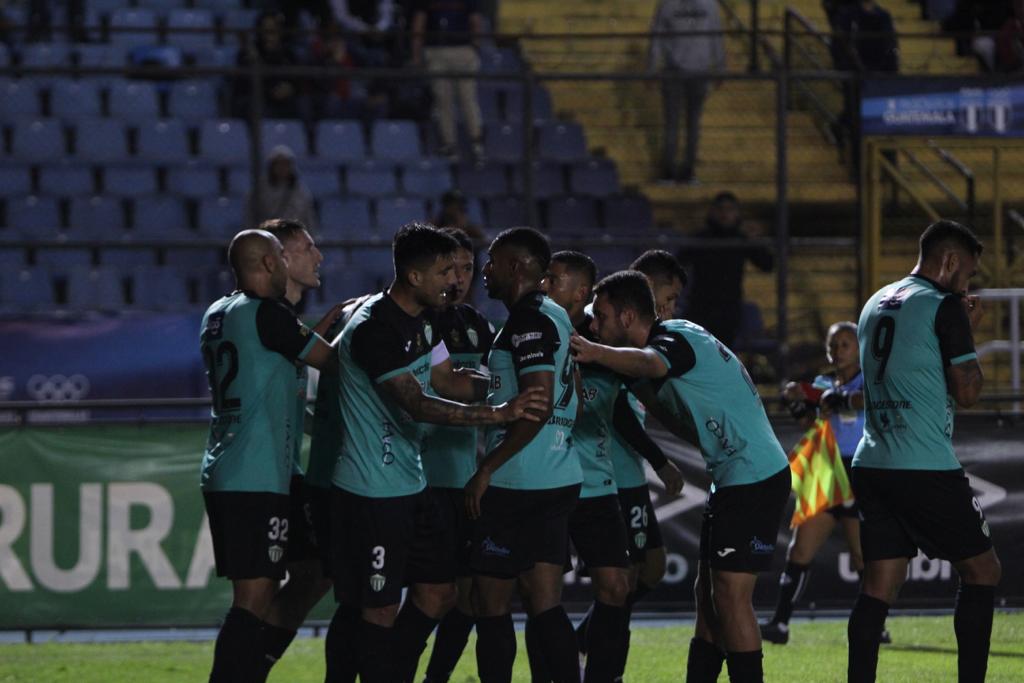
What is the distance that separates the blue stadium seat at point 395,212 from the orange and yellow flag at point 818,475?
5804 millimetres

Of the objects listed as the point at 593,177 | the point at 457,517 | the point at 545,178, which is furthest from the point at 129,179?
the point at 457,517

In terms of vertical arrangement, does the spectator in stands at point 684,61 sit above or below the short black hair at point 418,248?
above

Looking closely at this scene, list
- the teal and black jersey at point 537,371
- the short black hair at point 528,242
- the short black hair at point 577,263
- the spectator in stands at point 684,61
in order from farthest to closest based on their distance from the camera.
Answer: the spectator in stands at point 684,61 → the short black hair at point 577,263 → the short black hair at point 528,242 → the teal and black jersey at point 537,371

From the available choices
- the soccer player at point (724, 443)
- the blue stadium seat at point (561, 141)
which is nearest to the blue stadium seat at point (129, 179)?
the blue stadium seat at point (561, 141)

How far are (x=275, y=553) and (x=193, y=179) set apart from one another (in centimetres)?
925

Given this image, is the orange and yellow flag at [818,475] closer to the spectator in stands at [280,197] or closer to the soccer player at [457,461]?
the soccer player at [457,461]

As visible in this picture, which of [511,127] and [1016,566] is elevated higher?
[511,127]

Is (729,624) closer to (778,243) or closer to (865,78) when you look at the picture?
(778,243)

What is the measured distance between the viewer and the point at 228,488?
24.2ft

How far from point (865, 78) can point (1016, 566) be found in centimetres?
464

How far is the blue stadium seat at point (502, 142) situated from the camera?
55.3 ft

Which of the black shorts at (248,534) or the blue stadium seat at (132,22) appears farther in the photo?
the blue stadium seat at (132,22)

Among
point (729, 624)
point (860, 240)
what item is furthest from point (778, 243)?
point (729, 624)

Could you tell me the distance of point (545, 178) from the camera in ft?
54.5
